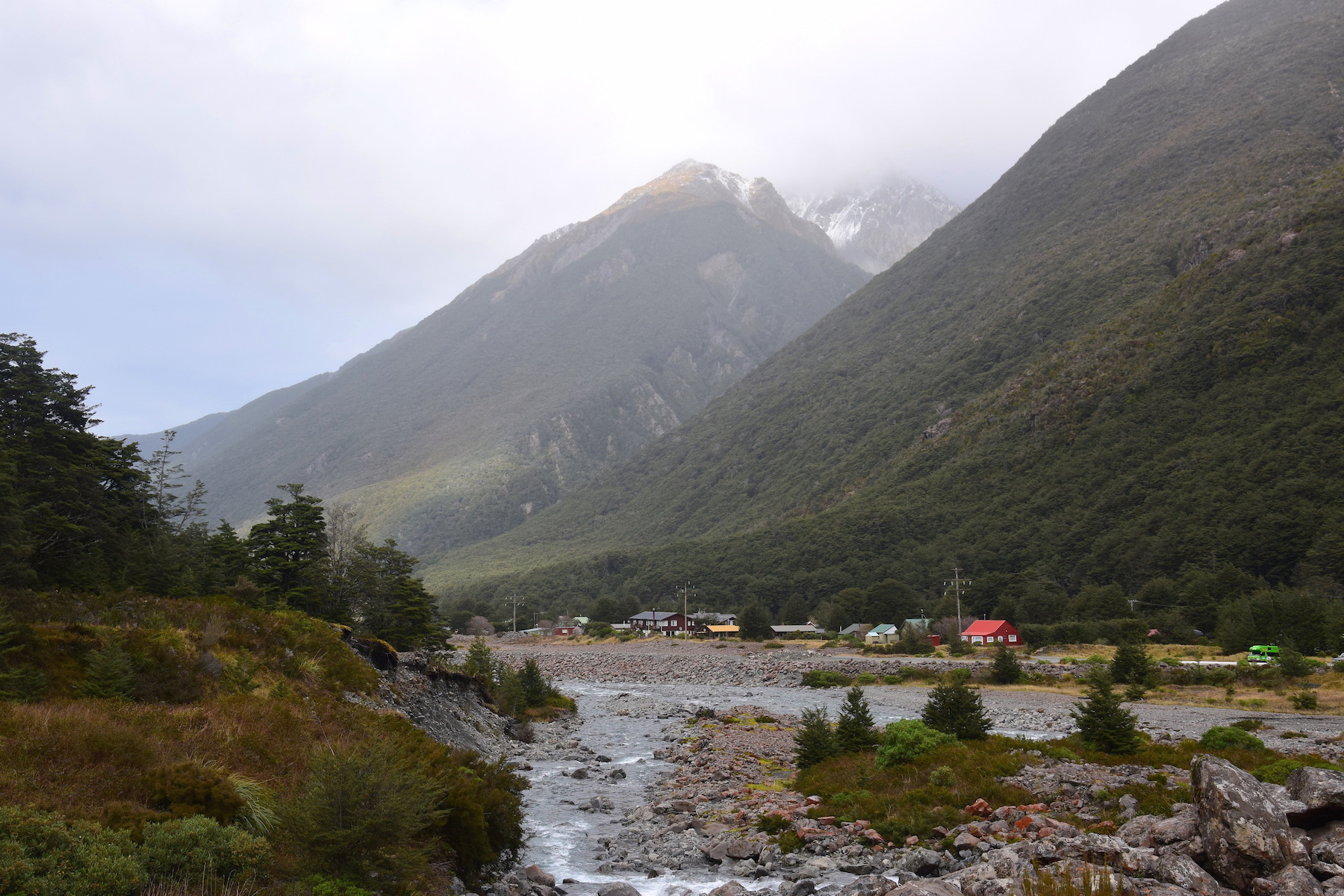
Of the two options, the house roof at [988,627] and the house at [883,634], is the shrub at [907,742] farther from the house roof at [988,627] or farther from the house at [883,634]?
the house roof at [988,627]

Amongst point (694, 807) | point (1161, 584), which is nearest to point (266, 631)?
point (694, 807)

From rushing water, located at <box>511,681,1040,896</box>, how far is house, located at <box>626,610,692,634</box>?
7227cm

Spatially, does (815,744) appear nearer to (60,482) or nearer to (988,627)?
(60,482)

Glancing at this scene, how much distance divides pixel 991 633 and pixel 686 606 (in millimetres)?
61391

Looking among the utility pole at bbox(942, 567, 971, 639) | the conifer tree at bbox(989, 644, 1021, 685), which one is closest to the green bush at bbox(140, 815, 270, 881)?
the conifer tree at bbox(989, 644, 1021, 685)

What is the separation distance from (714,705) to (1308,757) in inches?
1496

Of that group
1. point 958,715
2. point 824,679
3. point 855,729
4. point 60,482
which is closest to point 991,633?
point 824,679

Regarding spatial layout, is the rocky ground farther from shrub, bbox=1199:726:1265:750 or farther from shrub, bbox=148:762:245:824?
shrub, bbox=148:762:245:824

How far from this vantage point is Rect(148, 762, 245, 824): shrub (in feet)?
36.7

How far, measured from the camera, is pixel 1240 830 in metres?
11.7

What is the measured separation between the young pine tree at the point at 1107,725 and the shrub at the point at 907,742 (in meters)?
4.19

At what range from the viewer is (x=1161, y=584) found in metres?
87.3

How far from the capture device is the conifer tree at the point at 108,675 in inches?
654

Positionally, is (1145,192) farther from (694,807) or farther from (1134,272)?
(694,807)
